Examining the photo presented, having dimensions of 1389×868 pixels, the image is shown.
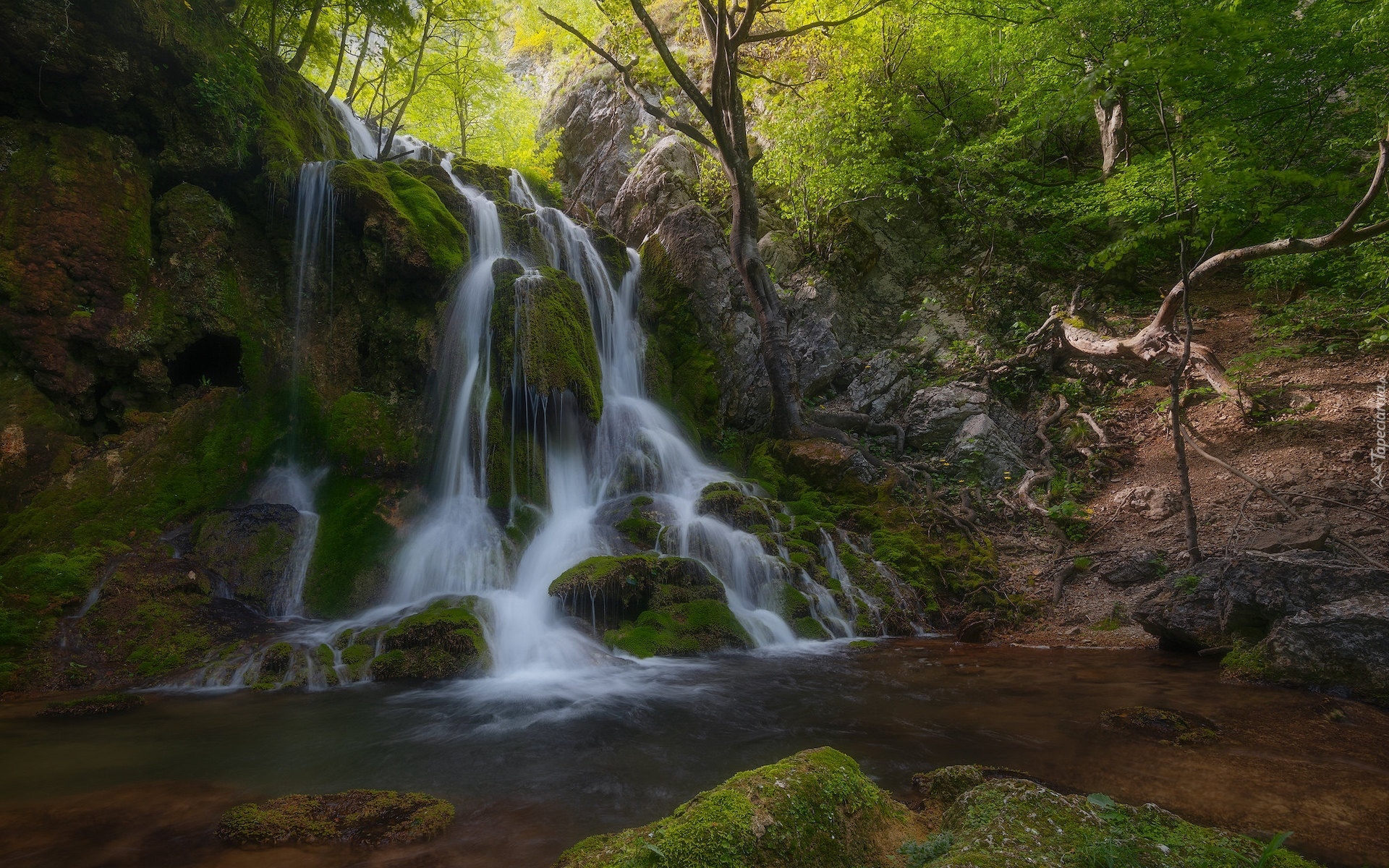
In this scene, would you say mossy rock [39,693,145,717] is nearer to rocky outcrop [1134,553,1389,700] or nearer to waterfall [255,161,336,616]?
waterfall [255,161,336,616]

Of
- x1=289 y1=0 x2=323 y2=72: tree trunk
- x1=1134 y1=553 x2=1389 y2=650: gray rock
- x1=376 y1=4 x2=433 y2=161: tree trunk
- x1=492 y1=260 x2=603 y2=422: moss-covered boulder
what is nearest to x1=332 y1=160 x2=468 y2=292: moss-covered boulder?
x1=492 y1=260 x2=603 y2=422: moss-covered boulder

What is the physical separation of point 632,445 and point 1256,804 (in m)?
9.44

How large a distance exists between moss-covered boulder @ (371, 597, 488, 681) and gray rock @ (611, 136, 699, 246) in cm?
1272

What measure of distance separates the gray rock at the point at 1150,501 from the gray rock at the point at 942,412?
126 inches

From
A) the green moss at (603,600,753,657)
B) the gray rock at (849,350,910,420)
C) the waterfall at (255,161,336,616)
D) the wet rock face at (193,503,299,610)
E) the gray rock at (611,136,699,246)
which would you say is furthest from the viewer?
the gray rock at (611,136,699,246)

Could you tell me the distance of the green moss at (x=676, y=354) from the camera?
13.3 meters

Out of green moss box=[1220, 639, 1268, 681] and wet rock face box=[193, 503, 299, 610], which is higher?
wet rock face box=[193, 503, 299, 610]

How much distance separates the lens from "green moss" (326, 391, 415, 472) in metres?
9.17

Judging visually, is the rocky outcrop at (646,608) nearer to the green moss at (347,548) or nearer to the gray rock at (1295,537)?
the green moss at (347,548)

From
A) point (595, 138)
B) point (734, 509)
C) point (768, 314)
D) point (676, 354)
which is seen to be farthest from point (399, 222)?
point (595, 138)

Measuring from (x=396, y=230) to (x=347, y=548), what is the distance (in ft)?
18.4

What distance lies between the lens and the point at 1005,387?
512 inches

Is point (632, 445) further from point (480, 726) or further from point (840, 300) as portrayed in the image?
point (840, 300)

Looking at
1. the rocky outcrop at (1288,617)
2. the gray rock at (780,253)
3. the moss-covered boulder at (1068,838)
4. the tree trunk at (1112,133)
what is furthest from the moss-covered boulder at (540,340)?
the tree trunk at (1112,133)
